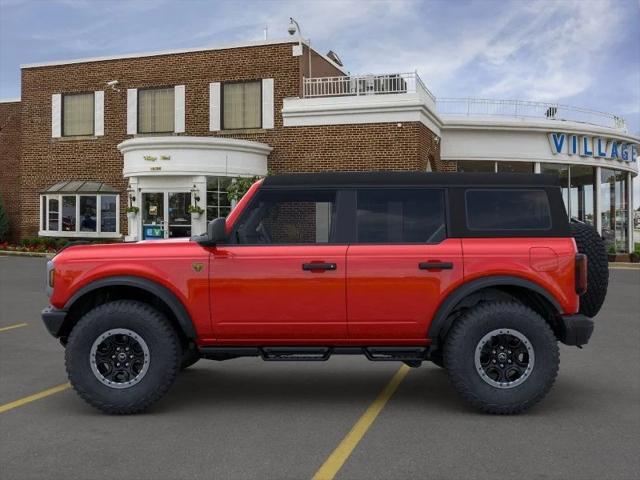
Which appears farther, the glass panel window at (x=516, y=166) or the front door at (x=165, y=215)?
→ the glass panel window at (x=516, y=166)

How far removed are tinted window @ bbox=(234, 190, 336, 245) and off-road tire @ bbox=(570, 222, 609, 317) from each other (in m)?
2.16

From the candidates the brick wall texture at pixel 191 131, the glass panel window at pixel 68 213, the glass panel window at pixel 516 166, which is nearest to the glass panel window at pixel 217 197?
the brick wall texture at pixel 191 131

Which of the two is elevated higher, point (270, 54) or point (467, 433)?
point (270, 54)

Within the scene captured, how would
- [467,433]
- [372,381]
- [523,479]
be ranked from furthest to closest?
1. [372,381]
2. [467,433]
3. [523,479]

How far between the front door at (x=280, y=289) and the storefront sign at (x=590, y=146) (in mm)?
23595

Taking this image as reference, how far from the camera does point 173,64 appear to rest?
26.0m

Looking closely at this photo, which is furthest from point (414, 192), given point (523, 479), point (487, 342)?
point (523, 479)

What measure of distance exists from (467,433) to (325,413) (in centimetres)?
119

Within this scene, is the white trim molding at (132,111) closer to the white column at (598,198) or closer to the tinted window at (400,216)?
the white column at (598,198)

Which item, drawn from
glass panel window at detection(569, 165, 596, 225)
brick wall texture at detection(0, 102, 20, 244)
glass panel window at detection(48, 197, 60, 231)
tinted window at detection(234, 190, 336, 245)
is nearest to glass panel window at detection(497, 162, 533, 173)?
glass panel window at detection(569, 165, 596, 225)

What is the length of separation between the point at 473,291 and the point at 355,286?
0.96m

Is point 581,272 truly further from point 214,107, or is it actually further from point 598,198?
point 598,198

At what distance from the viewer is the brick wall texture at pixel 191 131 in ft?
75.2

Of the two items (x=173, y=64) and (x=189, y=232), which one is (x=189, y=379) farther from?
(x=173, y=64)
